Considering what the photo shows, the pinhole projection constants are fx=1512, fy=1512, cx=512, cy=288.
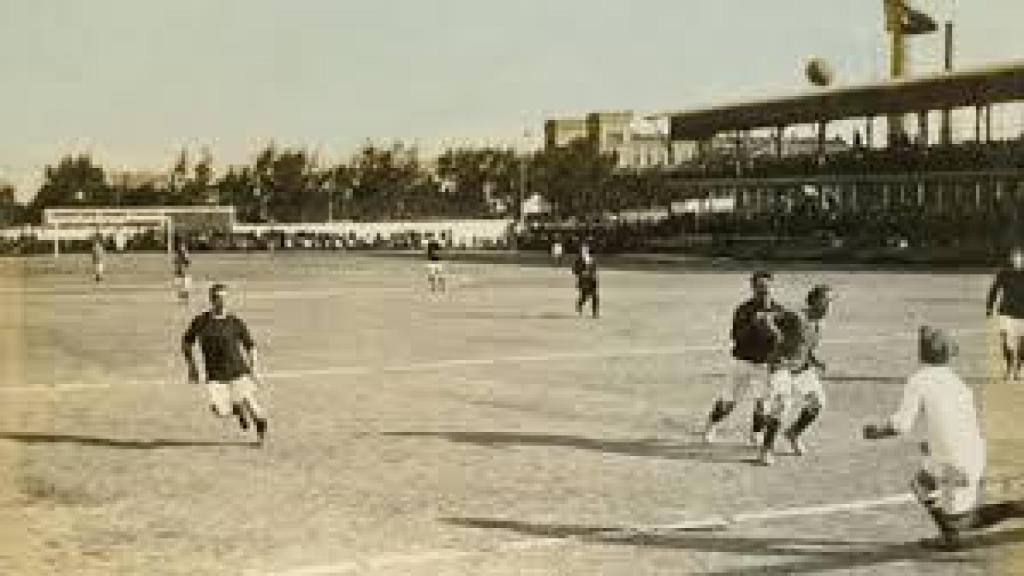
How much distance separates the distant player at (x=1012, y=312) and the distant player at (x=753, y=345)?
16.9ft

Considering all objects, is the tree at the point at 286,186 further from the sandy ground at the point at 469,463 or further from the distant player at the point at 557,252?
the sandy ground at the point at 469,463

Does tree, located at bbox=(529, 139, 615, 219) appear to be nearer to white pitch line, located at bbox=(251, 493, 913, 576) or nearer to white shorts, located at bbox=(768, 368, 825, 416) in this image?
white shorts, located at bbox=(768, 368, 825, 416)

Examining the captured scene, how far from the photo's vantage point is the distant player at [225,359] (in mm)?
13227

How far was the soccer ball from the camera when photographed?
7356 cm

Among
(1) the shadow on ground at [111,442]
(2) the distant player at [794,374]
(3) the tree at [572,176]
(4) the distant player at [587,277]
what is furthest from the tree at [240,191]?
(2) the distant player at [794,374]

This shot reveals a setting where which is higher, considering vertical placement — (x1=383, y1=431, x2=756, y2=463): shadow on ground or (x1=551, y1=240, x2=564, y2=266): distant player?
(x1=551, y1=240, x2=564, y2=266): distant player

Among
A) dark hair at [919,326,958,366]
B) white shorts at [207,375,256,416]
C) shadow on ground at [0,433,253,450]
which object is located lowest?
shadow on ground at [0,433,253,450]

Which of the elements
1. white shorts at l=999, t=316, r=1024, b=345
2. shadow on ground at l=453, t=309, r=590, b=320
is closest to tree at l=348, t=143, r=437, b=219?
shadow on ground at l=453, t=309, r=590, b=320

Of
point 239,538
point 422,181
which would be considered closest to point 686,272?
point 239,538

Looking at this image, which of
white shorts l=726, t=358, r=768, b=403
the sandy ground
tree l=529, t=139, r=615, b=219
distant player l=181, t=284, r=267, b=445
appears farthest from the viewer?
tree l=529, t=139, r=615, b=219

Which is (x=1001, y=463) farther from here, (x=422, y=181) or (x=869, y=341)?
(x=422, y=181)

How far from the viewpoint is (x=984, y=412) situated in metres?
14.5

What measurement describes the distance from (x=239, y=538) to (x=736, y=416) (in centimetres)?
675

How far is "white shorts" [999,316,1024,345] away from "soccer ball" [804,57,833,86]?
58329 millimetres
